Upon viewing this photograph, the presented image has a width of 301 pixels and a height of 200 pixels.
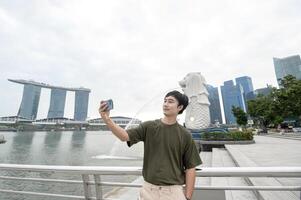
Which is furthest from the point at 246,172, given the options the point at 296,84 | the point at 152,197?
the point at 296,84

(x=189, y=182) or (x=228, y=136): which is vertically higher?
(x=228, y=136)

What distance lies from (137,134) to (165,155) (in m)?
0.26

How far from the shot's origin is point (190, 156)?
4.80 feet

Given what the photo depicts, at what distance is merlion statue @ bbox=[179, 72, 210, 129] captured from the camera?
26.8 m

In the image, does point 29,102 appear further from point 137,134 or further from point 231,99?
point 137,134

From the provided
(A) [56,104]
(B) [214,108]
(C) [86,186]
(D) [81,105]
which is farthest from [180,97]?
(A) [56,104]

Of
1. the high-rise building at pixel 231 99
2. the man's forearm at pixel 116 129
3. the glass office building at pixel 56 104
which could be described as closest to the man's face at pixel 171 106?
the man's forearm at pixel 116 129

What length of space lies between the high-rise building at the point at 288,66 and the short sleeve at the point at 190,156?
315ft

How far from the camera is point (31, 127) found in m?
99.0

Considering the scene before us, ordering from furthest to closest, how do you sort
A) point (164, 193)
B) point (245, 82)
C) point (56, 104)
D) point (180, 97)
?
1. point (245, 82)
2. point (56, 104)
3. point (180, 97)
4. point (164, 193)

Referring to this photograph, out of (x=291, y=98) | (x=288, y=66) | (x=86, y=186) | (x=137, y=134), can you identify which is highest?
(x=288, y=66)

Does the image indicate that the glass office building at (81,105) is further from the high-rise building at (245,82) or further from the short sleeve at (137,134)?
the short sleeve at (137,134)

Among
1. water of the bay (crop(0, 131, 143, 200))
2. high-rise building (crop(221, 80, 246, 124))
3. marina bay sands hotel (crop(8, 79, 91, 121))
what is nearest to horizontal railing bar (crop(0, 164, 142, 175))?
water of the bay (crop(0, 131, 143, 200))

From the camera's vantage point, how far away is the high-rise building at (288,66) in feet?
271
